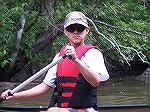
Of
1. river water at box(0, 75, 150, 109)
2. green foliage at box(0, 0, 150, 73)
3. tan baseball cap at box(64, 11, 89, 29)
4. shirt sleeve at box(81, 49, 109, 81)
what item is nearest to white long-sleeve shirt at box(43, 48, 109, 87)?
shirt sleeve at box(81, 49, 109, 81)

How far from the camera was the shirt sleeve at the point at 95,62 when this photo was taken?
2566 millimetres

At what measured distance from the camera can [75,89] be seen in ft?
8.68

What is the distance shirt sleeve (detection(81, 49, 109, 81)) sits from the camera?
2.57m

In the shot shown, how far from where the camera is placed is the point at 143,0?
9297 mm

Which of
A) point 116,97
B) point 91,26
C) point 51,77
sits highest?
point 91,26

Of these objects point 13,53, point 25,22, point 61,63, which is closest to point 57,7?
point 25,22

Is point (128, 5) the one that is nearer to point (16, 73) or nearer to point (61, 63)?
point (16, 73)

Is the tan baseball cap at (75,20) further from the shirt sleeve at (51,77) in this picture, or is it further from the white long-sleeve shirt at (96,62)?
the shirt sleeve at (51,77)

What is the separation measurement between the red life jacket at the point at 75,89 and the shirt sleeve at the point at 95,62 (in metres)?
0.03

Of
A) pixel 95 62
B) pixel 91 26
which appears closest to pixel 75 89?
pixel 95 62

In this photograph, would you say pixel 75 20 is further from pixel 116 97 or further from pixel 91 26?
pixel 91 26

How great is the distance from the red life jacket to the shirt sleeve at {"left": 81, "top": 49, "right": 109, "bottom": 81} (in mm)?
32

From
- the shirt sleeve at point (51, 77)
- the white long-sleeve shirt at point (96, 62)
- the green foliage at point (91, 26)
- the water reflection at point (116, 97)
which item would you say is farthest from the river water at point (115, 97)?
the white long-sleeve shirt at point (96, 62)

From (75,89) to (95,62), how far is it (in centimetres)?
22
